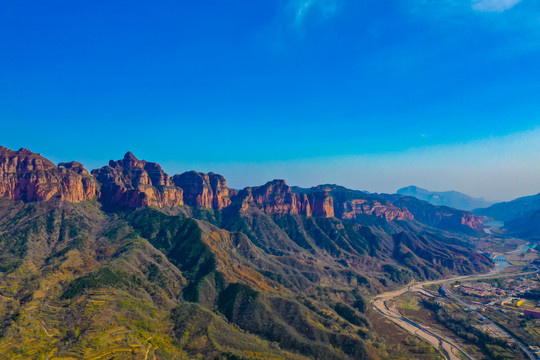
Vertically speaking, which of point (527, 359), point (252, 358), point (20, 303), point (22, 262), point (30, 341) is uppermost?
point (22, 262)

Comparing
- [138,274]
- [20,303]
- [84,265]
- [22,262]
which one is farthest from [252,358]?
[22,262]

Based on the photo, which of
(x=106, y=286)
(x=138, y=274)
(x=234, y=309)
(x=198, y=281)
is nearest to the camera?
(x=106, y=286)

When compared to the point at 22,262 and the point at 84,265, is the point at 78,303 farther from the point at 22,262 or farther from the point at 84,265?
the point at 22,262

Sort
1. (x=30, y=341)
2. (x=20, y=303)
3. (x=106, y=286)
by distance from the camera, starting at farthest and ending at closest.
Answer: (x=106, y=286) < (x=20, y=303) < (x=30, y=341)

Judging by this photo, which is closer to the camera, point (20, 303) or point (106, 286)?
point (20, 303)

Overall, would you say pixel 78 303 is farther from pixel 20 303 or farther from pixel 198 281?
pixel 198 281

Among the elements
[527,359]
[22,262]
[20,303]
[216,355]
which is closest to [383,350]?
[527,359]

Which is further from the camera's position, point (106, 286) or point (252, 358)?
point (106, 286)

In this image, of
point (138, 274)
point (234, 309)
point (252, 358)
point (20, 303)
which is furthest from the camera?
point (138, 274)

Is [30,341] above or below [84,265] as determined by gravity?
below
